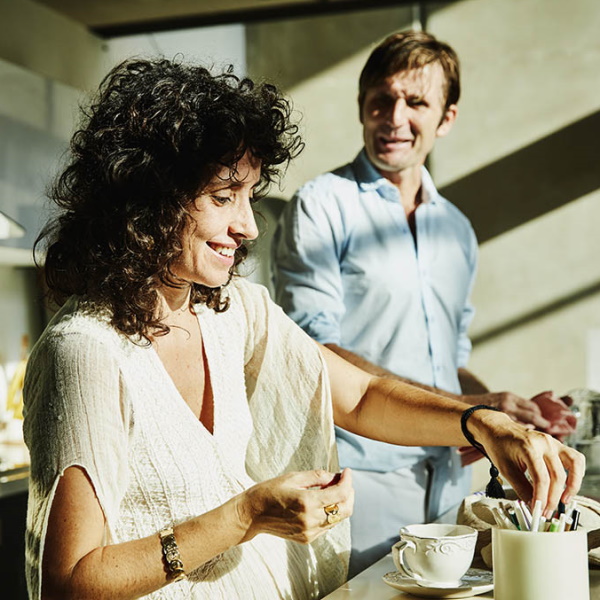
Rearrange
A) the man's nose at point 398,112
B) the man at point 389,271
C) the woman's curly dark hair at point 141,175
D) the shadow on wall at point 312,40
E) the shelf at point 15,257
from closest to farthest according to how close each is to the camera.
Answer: the woman's curly dark hair at point 141,175, the man at point 389,271, the man's nose at point 398,112, the shelf at point 15,257, the shadow on wall at point 312,40

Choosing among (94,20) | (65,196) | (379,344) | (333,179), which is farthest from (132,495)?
(94,20)

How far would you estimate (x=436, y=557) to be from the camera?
129 cm

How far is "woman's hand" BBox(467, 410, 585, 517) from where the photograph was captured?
4.34 ft

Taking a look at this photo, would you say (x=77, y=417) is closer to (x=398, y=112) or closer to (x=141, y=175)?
(x=141, y=175)

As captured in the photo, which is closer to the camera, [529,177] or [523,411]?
[523,411]

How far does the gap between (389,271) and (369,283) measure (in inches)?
2.9

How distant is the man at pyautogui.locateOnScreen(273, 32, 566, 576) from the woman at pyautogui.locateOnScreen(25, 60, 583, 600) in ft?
2.32

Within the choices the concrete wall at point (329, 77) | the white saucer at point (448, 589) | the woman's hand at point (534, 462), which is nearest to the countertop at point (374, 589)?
the white saucer at point (448, 589)

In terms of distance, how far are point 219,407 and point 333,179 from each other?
1197 mm

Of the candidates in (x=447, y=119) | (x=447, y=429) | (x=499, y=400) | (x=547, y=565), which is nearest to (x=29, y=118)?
(x=447, y=119)

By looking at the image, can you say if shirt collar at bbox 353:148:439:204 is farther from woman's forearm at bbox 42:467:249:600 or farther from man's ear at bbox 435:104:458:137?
woman's forearm at bbox 42:467:249:600

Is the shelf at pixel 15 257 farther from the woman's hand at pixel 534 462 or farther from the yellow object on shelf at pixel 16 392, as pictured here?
the woman's hand at pixel 534 462

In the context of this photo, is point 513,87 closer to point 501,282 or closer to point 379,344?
point 501,282

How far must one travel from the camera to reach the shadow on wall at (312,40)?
3607 mm
